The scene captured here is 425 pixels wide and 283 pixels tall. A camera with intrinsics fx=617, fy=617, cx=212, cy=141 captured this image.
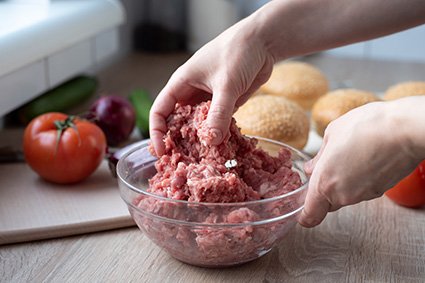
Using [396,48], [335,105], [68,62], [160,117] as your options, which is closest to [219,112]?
[160,117]

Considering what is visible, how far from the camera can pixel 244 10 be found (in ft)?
9.30

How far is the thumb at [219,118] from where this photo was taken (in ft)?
3.28

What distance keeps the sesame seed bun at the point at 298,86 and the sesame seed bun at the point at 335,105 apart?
131 millimetres

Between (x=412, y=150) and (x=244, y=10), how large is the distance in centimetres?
207

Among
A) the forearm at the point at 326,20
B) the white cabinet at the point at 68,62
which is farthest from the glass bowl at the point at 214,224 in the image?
the white cabinet at the point at 68,62

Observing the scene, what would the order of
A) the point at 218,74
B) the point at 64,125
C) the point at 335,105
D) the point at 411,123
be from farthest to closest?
the point at 335,105, the point at 64,125, the point at 218,74, the point at 411,123

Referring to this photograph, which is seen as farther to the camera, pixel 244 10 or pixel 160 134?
pixel 244 10

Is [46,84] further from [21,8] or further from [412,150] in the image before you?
[412,150]

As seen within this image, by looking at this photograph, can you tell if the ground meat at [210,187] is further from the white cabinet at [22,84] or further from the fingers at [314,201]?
the white cabinet at [22,84]

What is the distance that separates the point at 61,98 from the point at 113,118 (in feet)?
0.93

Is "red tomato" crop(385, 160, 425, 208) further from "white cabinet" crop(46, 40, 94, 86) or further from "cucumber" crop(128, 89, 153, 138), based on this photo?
"white cabinet" crop(46, 40, 94, 86)

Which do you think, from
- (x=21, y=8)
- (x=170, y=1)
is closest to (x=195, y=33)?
(x=170, y=1)

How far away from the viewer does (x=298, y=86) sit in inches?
65.5

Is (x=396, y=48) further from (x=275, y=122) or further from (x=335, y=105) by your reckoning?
(x=275, y=122)
